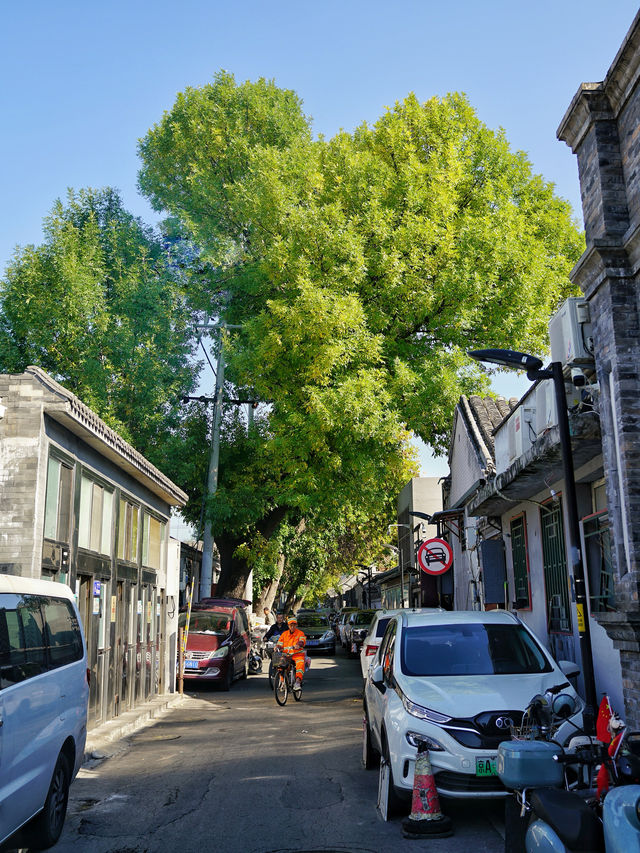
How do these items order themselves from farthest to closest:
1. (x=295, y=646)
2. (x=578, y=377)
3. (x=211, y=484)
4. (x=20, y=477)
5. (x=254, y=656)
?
(x=254, y=656) → (x=211, y=484) → (x=295, y=646) → (x=20, y=477) → (x=578, y=377)

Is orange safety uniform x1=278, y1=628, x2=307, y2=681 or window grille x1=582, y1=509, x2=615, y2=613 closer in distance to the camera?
window grille x1=582, y1=509, x2=615, y2=613

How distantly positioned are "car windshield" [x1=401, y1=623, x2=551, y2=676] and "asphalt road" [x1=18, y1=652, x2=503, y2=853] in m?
1.26

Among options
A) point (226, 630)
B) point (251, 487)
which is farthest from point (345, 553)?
point (226, 630)

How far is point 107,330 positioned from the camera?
23.5 m

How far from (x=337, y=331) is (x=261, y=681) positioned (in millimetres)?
10480

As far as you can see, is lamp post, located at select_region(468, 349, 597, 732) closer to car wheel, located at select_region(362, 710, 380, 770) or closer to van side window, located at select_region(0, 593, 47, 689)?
car wheel, located at select_region(362, 710, 380, 770)

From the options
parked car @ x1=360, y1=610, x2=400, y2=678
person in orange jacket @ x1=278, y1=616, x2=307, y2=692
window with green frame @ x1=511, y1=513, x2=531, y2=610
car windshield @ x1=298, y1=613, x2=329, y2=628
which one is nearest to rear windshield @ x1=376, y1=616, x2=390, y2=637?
parked car @ x1=360, y1=610, x2=400, y2=678

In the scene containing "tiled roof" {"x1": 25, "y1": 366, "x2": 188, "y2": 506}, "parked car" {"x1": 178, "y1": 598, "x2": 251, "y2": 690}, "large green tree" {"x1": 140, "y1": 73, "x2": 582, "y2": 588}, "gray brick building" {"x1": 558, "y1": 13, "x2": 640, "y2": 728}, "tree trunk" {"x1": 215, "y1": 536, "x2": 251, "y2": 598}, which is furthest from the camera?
"tree trunk" {"x1": 215, "y1": 536, "x2": 251, "y2": 598}

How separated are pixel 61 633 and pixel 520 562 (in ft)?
34.1

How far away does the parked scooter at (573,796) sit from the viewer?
3.54 meters

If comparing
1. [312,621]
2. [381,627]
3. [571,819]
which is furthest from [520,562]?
[312,621]

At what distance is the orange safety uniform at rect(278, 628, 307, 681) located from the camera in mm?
17625

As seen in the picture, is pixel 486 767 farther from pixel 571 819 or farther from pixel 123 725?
pixel 123 725

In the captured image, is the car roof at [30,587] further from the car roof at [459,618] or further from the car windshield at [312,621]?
the car windshield at [312,621]
